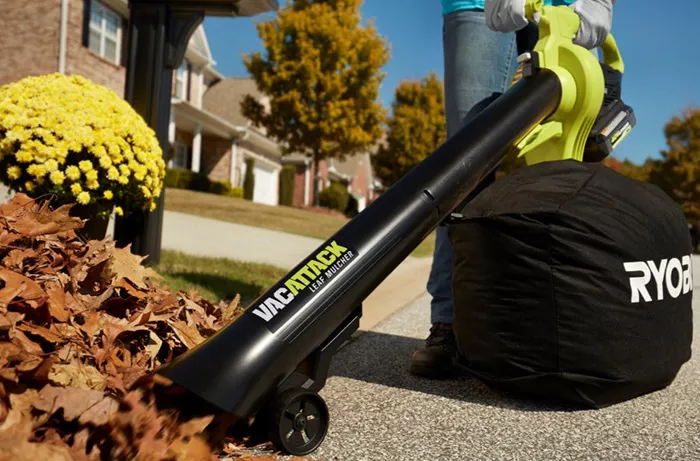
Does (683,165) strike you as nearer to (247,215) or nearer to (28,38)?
(247,215)

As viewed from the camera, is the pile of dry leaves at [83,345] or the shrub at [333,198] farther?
the shrub at [333,198]

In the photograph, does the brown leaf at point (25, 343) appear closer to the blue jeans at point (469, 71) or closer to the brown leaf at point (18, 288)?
the brown leaf at point (18, 288)

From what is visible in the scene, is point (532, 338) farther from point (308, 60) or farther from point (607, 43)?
point (308, 60)

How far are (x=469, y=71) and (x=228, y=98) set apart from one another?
25490mm

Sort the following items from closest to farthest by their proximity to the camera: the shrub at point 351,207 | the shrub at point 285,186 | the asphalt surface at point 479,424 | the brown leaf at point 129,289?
1. the asphalt surface at point 479,424
2. the brown leaf at point 129,289
3. the shrub at point 285,186
4. the shrub at point 351,207

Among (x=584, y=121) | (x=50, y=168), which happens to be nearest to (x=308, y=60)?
(x=50, y=168)

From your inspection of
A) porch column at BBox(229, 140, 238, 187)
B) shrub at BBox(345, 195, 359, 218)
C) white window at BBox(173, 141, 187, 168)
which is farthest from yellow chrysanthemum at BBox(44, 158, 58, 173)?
shrub at BBox(345, 195, 359, 218)

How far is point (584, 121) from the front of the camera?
2213mm

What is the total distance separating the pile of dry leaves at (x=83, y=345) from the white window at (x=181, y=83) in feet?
66.2

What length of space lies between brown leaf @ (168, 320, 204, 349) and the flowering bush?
2158 mm

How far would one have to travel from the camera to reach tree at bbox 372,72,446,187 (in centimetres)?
3353

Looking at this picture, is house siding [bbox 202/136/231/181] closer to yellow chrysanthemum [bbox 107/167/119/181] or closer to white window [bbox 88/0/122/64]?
white window [bbox 88/0/122/64]

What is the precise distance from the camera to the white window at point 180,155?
2249cm

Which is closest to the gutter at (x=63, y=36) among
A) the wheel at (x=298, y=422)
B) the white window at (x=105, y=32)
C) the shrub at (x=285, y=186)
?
the white window at (x=105, y=32)
